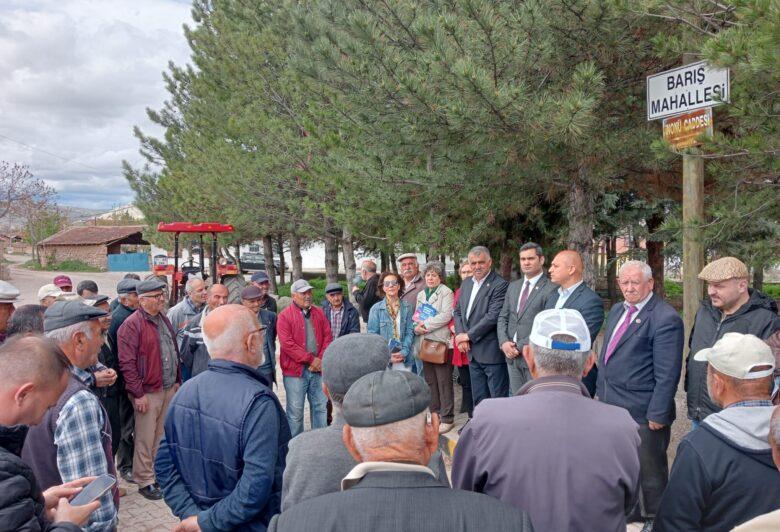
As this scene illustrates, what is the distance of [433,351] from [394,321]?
1.73ft

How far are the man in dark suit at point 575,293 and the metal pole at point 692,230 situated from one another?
0.90 meters

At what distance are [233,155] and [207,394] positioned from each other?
44.4 ft

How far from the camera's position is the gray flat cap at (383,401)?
158cm

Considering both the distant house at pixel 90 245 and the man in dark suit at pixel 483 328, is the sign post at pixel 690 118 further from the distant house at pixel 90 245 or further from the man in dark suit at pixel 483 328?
the distant house at pixel 90 245

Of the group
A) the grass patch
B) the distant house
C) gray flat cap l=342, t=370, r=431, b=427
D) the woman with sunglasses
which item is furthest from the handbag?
the distant house

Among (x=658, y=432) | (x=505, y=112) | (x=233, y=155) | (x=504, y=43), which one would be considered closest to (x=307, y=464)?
(x=658, y=432)

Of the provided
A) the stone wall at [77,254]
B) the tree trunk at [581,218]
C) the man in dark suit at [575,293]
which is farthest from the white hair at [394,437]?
the stone wall at [77,254]

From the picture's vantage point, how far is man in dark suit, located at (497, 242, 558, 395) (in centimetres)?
502

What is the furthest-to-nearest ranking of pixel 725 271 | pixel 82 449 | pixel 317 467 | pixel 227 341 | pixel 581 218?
pixel 581 218 < pixel 725 271 < pixel 227 341 < pixel 82 449 < pixel 317 467

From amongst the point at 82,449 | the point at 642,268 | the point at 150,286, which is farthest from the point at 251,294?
the point at 642,268

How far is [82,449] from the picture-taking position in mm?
2408

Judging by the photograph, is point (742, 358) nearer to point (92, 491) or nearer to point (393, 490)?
point (393, 490)

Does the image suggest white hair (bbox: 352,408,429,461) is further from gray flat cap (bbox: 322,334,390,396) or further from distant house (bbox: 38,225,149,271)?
distant house (bbox: 38,225,149,271)

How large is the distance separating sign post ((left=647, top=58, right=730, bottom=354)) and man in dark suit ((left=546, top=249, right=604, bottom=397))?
0.93 metres
